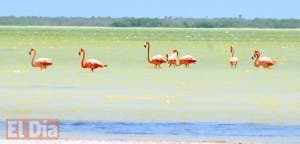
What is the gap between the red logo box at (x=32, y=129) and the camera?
14.1 metres

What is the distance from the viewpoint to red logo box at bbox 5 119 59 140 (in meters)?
→ 14.1

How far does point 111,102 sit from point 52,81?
18.0 ft

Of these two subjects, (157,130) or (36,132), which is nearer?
(36,132)

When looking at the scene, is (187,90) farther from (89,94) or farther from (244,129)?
(244,129)

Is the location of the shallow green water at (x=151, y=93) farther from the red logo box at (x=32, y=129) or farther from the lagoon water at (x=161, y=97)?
the red logo box at (x=32, y=129)

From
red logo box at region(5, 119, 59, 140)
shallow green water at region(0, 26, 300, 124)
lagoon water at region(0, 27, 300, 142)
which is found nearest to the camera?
red logo box at region(5, 119, 59, 140)

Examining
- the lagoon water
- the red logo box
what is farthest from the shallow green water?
the red logo box

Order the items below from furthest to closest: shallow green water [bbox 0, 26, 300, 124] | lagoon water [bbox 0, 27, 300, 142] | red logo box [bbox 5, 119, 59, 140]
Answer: shallow green water [bbox 0, 26, 300, 124] < lagoon water [bbox 0, 27, 300, 142] < red logo box [bbox 5, 119, 59, 140]

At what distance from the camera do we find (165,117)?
17.6m

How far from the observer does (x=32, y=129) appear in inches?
599

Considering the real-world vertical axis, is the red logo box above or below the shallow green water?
above

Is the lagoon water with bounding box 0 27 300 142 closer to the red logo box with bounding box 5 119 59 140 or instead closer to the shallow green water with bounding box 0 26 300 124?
the shallow green water with bounding box 0 26 300 124

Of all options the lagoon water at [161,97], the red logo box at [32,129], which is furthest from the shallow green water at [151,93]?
the red logo box at [32,129]

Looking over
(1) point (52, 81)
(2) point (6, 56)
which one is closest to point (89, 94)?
(1) point (52, 81)
